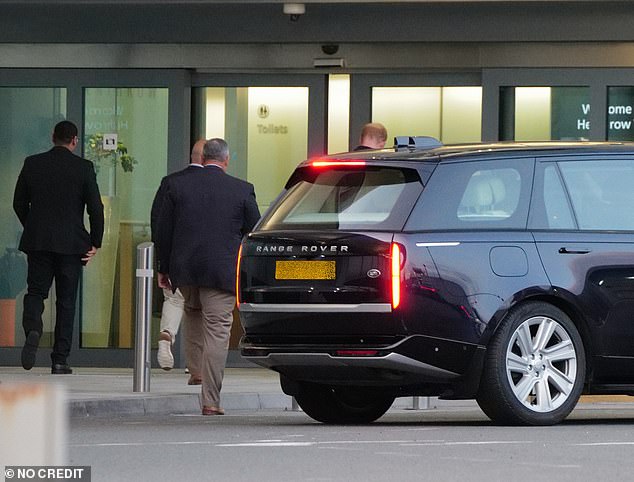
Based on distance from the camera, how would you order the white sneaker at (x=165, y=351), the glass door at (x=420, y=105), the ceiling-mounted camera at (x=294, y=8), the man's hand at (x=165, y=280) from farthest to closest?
the glass door at (x=420, y=105) < the ceiling-mounted camera at (x=294, y=8) < the white sneaker at (x=165, y=351) < the man's hand at (x=165, y=280)

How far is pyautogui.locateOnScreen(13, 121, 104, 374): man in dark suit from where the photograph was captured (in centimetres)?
1434

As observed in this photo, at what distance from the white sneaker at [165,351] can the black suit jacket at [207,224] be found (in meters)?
3.31

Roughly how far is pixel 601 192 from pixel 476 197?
0.87 m

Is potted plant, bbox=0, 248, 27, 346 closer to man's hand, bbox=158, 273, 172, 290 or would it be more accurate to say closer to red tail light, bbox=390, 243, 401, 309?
man's hand, bbox=158, 273, 172, 290

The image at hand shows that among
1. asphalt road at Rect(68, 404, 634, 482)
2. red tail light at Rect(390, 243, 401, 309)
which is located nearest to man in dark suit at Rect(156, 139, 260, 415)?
asphalt road at Rect(68, 404, 634, 482)

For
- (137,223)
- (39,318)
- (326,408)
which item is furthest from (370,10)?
(326,408)

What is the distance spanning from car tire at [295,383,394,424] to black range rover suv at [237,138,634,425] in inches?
8.8

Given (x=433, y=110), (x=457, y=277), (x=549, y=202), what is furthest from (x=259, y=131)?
(x=457, y=277)

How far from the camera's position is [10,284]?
55.7ft

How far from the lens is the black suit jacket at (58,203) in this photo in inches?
565

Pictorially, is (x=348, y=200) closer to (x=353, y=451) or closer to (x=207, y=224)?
(x=207, y=224)

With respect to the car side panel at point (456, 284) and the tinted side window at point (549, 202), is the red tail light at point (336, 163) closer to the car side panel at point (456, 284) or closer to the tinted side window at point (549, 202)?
the car side panel at point (456, 284)
